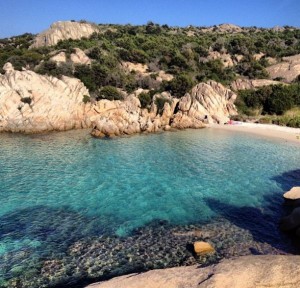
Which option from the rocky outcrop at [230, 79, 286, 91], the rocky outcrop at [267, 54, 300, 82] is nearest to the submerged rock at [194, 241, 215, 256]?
the rocky outcrop at [230, 79, 286, 91]

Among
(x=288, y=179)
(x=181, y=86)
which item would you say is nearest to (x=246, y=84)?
(x=181, y=86)

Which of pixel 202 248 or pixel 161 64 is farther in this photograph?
pixel 161 64

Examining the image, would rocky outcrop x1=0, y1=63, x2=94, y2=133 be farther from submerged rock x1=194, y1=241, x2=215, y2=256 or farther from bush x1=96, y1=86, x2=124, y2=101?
submerged rock x1=194, y1=241, x2=215, y2=256

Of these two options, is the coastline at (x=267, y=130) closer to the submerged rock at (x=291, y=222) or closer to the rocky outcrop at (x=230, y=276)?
the submerged rock at (x=291, y=222)

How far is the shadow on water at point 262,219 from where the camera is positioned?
13.1 metres

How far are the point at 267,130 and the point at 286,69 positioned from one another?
110ft

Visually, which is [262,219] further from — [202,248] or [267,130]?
[267,130]

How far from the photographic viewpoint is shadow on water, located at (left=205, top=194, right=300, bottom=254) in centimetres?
1313

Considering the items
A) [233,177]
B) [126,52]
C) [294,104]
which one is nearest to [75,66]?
[126,52]

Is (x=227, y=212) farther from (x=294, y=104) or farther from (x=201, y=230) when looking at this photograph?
(x=294, y=104)

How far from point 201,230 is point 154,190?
5621mm

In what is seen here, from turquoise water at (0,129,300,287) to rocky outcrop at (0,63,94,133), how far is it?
6.35 metres

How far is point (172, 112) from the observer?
1841 inches

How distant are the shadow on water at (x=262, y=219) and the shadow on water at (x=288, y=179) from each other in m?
2.20
